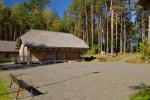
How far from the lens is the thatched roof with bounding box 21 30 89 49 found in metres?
40.0

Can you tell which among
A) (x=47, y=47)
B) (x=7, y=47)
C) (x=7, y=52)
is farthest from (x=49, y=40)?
(x=7, y=47)

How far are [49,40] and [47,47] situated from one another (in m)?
3.75

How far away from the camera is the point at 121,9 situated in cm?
4862

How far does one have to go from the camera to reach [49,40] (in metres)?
43.3

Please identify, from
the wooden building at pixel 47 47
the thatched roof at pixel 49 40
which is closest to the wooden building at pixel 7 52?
the wooden building at pixel 47 47

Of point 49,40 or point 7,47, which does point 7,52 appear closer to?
point 7,47

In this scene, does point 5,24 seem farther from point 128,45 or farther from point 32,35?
point 128,45

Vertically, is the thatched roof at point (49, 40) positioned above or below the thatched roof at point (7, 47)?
above

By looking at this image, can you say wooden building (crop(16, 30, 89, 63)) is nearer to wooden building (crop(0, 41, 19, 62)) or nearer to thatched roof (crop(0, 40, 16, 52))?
wooden building (crop(0, 41, 19, 62))

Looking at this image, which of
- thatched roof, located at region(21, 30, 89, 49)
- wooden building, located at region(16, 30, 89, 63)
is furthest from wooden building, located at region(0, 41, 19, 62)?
thatched roof, located at region(21, 30, 89, 49)

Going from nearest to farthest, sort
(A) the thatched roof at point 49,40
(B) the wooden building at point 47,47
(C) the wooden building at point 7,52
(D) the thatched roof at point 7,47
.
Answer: (B) the wooden building at point 47,47 < (A) the thatched roof at point 49,40 < (C) the wooden building at point 7,52 < (D) the thatched roof at point 7,47

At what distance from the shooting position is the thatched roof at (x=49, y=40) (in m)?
40.0

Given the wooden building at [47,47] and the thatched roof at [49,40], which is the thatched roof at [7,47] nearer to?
the wooden building at [47,47]

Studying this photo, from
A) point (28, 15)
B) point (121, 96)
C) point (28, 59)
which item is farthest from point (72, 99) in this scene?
point (28, 15)
